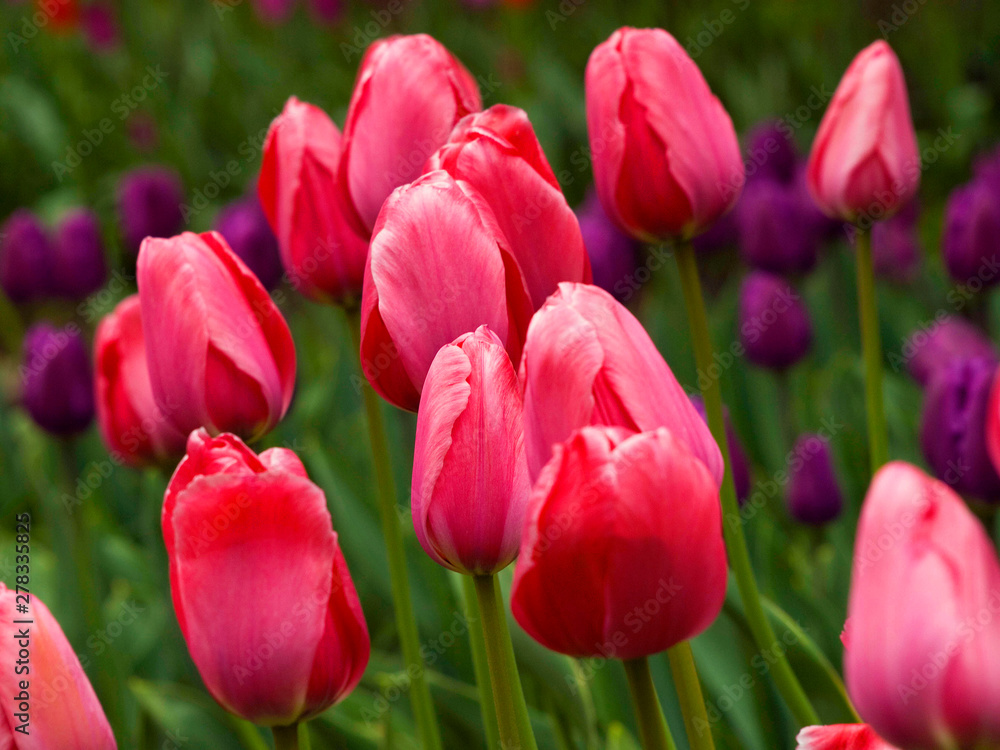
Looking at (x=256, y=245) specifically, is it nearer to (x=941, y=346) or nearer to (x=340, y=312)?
(x=340, y=312)

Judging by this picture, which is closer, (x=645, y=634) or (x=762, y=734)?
(x=645, y=634)

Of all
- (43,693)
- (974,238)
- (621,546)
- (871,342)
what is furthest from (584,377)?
(974,238)

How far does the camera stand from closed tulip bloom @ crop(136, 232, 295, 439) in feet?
2.11

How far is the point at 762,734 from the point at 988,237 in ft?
2.33

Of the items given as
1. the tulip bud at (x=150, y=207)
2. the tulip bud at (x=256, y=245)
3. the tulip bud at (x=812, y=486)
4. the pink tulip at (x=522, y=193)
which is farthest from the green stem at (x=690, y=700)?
the tulip bud at (x=150, y=207)

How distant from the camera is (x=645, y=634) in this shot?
404 millimetres

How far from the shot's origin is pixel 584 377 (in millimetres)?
398

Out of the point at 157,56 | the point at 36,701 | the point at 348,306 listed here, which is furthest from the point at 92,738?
the point at 157,56

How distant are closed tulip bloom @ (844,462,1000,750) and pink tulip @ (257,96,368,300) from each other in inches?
18.5

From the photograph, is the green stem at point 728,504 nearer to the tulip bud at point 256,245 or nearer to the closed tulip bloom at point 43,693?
the closed tulip bloom at point 43,693

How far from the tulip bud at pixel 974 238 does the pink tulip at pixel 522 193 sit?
0.92m

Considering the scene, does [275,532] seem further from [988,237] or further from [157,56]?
[157,56]

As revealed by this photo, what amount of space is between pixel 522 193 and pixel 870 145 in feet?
1.37

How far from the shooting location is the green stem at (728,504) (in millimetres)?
719
